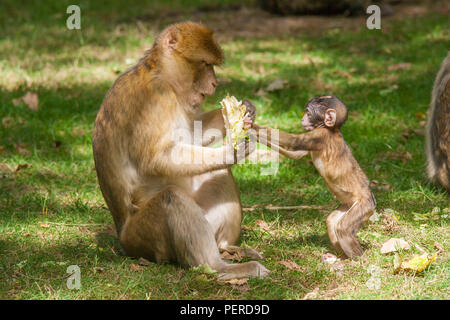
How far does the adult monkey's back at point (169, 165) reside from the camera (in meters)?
4.05

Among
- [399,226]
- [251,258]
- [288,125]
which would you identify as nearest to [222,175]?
[251,258]

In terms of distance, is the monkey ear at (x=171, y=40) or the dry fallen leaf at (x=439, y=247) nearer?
the monkey ear at (x=171, y=40)

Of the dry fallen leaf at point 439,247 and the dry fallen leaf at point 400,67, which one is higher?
the dry fallen leaf at point 400,67

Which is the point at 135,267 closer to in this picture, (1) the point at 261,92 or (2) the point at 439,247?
(2) the point at 439,247

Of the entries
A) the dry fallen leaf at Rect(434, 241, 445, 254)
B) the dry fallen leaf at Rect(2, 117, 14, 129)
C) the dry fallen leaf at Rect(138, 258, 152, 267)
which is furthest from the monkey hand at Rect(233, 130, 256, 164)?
the dry fallen leaf at Rect(2, 117, 14, 129)

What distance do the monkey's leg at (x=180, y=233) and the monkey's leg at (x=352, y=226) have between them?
548 mm

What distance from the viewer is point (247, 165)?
6.26 m

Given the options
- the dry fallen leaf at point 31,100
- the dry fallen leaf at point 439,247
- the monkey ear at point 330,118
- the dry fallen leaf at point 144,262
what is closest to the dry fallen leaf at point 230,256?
the dry fallen leaf at point 144,262

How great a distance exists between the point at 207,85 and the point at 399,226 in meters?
1.75

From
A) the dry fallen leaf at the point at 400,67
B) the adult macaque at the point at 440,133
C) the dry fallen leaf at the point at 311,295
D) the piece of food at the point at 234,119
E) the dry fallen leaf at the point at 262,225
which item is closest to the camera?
the dry fallen leaf at the point at 311,295

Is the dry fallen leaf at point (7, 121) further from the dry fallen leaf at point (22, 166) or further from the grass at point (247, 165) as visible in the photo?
the dry fallen leaf at point (22, 166)

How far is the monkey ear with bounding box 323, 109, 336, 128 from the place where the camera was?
4.43 m

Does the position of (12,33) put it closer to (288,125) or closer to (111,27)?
(111,27)

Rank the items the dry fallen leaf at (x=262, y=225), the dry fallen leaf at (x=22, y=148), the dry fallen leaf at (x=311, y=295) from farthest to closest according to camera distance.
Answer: the dry fallen leaf at (x=22, y=148) < the dry fallen leaf at (x=262, y=225) < the dry fallen leaf at (x=311, y=295)
